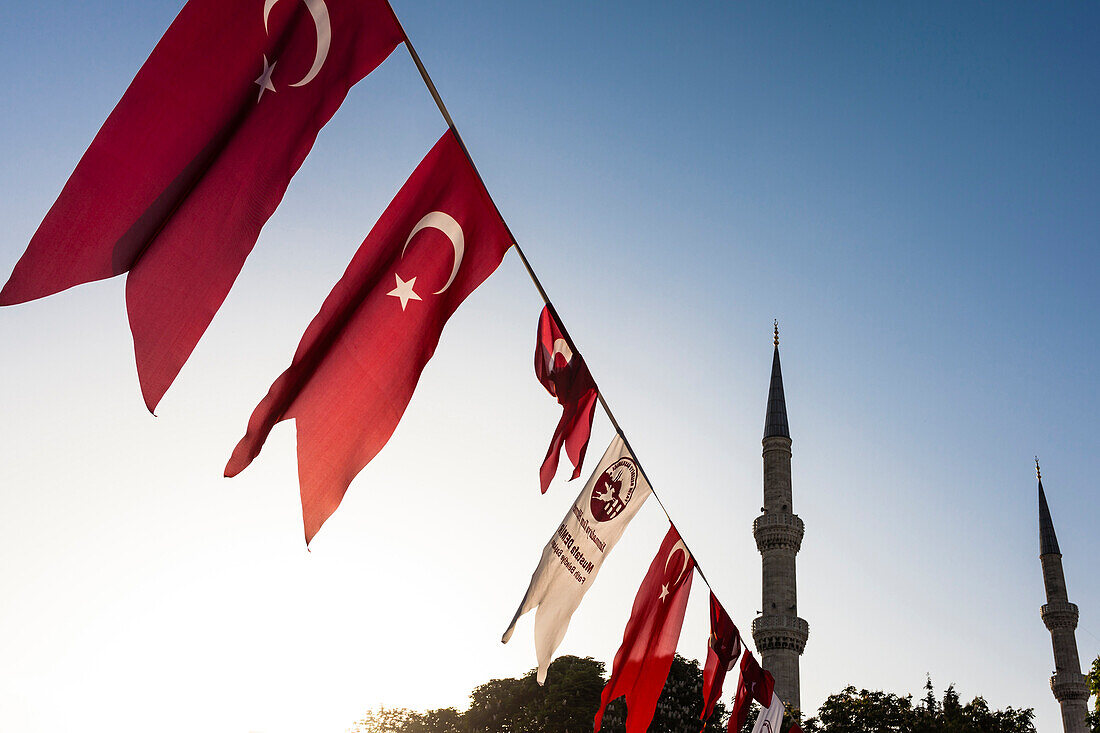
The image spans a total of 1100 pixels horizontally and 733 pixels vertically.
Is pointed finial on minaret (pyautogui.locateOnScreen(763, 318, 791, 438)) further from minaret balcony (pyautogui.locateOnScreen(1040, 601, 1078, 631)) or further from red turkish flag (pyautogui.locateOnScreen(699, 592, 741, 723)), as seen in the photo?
red turkish flag (pyautogui.locateOnScreen(699, 592, 741, 723))

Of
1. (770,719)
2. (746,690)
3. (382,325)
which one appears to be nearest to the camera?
(382,325)

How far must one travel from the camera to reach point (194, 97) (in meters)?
3.12

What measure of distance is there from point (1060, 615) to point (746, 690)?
3898cm

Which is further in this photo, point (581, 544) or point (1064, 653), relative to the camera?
point (1064, 653)

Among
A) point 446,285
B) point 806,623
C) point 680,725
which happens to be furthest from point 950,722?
point 446,285

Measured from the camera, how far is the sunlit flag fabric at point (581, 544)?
598 centimetres

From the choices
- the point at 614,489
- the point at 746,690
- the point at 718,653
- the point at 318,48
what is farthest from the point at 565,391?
the point at 746,690

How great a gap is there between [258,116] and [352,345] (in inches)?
39.0

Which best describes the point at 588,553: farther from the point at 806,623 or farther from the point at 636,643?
the point at 806,623

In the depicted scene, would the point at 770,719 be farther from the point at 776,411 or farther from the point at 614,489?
the point at 776,411

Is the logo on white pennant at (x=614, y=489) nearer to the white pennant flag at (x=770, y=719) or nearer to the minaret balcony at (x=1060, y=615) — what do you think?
the white pennant flag at (x=770, y=719)

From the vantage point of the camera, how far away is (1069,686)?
139 feet

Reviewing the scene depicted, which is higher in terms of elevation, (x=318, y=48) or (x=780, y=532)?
(x=780, y=532)

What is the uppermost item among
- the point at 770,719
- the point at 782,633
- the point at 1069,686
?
the point at 1069,686
